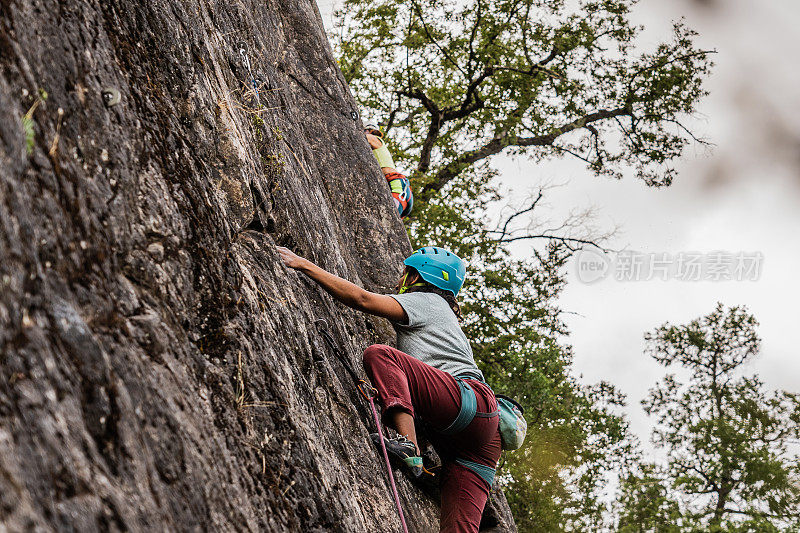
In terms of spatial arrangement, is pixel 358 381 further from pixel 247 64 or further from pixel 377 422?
pixel 247 64

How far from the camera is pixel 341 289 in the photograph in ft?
18.3

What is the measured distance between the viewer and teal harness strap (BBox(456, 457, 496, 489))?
624 cm

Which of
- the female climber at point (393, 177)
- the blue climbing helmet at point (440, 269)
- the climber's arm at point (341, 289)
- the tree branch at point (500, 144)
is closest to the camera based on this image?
the climber's arm at point (341, 289)

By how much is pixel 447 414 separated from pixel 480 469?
2.52 ft

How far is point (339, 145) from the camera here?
9172mm

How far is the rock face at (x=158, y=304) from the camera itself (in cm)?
240

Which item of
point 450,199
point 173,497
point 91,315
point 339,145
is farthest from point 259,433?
point 450,199

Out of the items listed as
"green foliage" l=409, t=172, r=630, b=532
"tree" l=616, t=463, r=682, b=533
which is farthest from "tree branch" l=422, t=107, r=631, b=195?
"tree" l=616, t=463, r=682, b=533

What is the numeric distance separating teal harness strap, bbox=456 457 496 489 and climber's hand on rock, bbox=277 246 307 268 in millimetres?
2238

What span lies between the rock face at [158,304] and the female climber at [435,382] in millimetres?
234

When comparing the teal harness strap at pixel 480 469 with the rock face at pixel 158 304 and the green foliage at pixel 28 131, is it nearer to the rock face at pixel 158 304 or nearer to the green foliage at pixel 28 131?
the rock face at pixel 158 304

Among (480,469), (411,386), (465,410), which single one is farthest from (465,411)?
(480,469)

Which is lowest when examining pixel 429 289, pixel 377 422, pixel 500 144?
pixel 377 422

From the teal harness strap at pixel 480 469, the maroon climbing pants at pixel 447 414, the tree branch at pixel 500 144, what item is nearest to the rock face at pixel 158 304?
the maroon climbing pants at pixel 447 414
